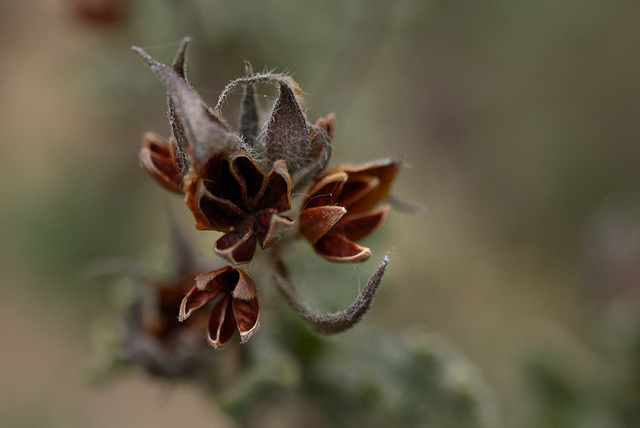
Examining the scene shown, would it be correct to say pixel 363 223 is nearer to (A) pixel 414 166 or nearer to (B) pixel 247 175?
(B) pixel 247 175

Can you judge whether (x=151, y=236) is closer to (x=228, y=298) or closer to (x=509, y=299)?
(x=509, y=299)

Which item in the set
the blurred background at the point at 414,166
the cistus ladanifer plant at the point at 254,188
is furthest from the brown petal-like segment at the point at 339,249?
the blurred background at the point at 414,166

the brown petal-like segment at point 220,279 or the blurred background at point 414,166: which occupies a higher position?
the brown petal-like segment at point 220,279

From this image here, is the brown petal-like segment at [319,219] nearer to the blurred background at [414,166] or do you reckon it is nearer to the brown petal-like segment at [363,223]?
the brown petal-like segment at [363,223]

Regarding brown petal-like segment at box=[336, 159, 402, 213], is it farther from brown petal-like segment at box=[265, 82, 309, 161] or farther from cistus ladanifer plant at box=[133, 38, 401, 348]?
brown petal-like segment at box=[265, 82, 309, 161]

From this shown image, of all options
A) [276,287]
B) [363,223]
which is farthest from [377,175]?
[276,287]

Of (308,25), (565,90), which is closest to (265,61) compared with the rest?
(308,25)
